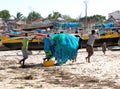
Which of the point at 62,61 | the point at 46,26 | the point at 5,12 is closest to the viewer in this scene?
the point at 62,61

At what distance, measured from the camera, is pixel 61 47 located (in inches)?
665

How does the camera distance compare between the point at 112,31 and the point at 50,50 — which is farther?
the point at 112,31

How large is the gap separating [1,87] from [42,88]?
1.23 m

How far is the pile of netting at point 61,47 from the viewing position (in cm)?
1688

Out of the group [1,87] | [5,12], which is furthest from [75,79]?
[5,12]

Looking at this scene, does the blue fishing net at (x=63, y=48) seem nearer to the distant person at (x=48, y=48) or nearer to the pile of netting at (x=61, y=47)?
the pile of netting at (x=61, y=47)

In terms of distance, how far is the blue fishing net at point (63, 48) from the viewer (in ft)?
55.4

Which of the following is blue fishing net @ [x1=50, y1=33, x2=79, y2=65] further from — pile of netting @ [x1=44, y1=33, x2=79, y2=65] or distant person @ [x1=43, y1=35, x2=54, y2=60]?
distant person @ [x1=43, y1=35, x2=54, y2=60]

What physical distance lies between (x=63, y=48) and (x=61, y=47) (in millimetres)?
113

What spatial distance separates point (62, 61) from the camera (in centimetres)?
1688

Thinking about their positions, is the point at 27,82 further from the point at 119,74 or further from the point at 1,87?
the point at 119,74

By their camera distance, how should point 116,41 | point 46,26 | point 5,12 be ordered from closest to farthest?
point 116,41
point 46,26
point 5,12

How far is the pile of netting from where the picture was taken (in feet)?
55.4

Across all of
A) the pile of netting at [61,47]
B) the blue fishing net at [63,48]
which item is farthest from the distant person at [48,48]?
the blue fishing net at [63,48]
